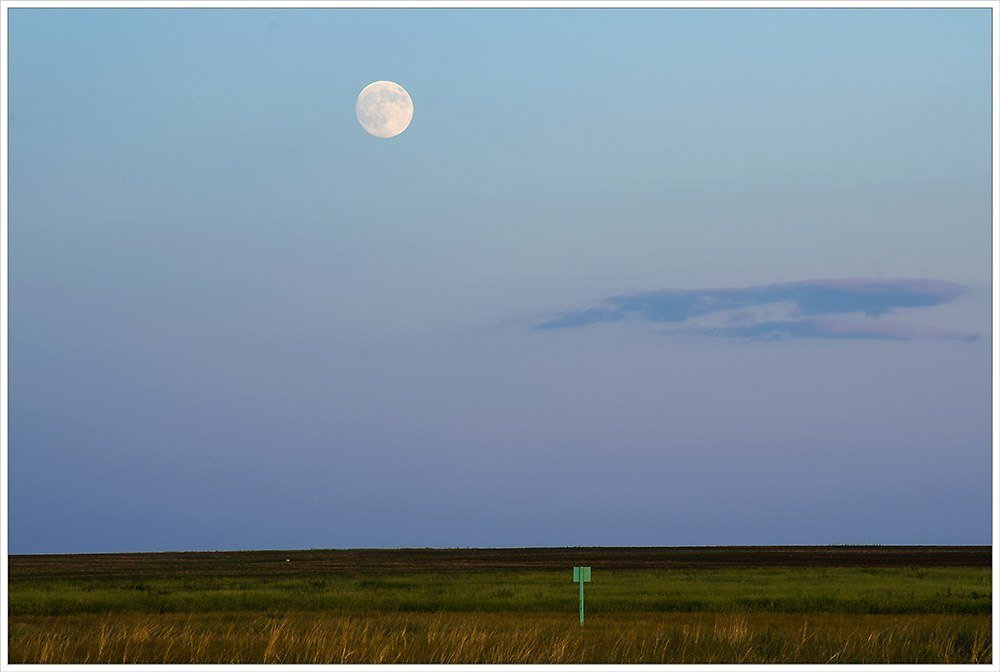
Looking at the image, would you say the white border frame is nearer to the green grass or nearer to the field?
the field

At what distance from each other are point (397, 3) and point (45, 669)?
835 centimetres

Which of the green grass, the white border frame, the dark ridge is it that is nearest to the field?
the green grass

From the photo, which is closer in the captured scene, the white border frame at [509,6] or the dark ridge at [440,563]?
the white border frame at [509,6]

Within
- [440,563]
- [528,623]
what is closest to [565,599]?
[528,623]

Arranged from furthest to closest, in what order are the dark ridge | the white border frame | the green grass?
the dark ridge, the green grass, the white border frame

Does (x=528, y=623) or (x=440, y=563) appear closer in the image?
(x=528, y=623)

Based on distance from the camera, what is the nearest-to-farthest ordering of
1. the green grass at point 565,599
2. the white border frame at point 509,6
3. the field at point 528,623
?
the white border frame at point 509,6 < the field at point 528,623 < the green grass at point 565,599

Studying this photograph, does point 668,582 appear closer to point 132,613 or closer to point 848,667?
point 132,613

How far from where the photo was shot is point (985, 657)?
17422 mm

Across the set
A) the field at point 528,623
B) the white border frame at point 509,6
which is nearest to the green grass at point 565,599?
the field at point 528,623

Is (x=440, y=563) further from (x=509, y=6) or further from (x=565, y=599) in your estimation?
(x=509, y=6)

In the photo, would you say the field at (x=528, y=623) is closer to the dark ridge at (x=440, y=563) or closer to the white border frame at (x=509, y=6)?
the white border frame at (x=509, y=6)

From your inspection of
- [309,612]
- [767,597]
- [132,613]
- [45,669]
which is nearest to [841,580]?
[767,597]

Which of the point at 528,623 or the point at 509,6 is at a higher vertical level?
the point at 509,6
